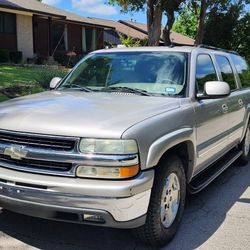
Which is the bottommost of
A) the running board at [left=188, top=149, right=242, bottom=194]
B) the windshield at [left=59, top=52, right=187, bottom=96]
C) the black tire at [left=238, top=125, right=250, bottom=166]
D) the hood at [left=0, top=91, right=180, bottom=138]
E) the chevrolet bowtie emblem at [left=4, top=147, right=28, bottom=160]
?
the black tire at [left=238, top=125, right=250, bottom=166]

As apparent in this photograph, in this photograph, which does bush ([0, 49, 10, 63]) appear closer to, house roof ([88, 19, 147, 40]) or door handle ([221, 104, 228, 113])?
door handle ([221, 104, 228, 113])

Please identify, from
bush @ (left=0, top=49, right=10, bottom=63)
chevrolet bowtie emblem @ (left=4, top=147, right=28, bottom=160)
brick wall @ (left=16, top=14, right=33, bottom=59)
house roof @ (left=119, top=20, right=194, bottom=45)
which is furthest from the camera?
house roof @ (left=119, top=20, right=194, bottom=45)

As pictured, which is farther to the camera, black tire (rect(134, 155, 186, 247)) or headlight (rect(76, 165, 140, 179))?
black tire (rect(134, 155, 186, 247))

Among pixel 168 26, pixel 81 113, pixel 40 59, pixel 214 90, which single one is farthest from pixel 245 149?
pixel 40 59

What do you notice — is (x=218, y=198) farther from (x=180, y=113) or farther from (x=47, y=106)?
(x=47, y=106)

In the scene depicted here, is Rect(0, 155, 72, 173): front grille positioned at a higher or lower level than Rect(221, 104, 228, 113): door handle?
lower

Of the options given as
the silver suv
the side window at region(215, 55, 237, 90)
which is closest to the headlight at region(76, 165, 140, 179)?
the silver suv

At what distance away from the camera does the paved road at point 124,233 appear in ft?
14.3

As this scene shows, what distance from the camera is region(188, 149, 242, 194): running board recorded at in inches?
205

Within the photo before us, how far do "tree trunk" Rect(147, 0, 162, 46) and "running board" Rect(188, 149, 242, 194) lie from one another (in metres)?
14.9

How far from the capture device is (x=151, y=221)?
4094 mm

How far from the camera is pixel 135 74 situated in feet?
17.5

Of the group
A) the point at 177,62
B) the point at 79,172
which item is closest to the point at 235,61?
the point at 177,62

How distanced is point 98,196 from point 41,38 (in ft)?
88.6
